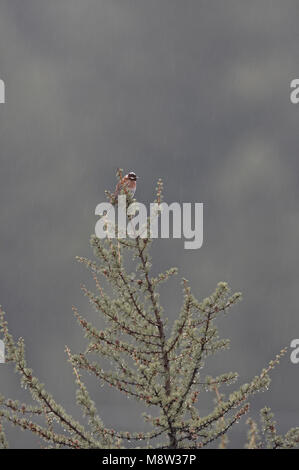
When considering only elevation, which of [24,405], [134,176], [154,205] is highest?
[134,176]

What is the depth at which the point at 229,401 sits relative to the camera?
7555 mm

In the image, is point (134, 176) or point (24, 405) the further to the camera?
point (134, 176)

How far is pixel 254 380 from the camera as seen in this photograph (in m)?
7.70

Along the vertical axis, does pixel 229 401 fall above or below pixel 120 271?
below

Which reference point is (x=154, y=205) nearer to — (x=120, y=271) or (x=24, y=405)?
(x=120, y=271)

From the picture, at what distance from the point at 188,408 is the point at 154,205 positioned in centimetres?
312

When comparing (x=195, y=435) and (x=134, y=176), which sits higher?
(x=134, y=176)

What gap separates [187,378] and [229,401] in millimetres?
676
